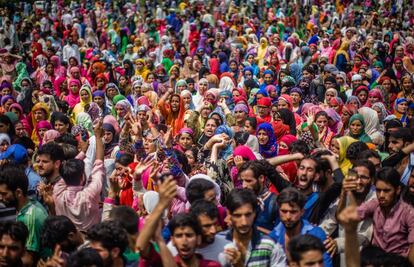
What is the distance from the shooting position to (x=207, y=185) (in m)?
4.41

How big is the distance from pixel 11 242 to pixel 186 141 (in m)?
3.26

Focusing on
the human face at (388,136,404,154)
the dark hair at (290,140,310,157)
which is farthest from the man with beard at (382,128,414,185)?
the dark hair at (290,140,310,157)

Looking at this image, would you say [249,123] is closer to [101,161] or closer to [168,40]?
[101,161]

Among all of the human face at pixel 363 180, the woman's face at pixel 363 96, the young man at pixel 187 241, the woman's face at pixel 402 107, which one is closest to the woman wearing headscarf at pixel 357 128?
the woman's face at pixel 402 107

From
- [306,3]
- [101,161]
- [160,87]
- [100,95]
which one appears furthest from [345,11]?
[101,161]

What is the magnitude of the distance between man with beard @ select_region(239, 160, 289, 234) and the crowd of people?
0.04ft

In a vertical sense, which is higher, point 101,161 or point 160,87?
point 101,161

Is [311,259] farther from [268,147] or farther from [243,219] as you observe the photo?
[268,147]

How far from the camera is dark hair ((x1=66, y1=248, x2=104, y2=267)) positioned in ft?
10.9

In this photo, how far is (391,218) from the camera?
13.7 ft

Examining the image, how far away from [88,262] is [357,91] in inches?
276

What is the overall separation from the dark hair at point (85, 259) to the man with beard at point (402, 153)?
9.27 ft

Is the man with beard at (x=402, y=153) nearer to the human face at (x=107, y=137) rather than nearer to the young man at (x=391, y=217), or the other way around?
the young man at (x=391, y=217)

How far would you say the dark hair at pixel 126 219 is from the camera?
12.7 ft
